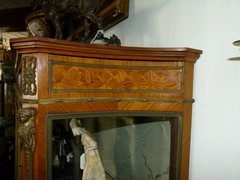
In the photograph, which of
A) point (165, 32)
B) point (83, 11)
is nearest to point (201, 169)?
point (165, 32)

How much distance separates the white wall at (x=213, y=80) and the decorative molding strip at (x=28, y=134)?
55cm

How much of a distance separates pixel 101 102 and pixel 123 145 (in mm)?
337

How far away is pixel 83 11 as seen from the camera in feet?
2.33

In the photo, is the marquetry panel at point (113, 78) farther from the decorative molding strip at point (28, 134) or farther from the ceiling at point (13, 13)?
the ceiling at point (13, 13)

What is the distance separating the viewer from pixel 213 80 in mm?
722

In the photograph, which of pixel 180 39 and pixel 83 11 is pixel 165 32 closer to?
pixel 180 39

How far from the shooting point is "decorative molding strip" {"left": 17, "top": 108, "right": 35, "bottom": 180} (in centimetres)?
54

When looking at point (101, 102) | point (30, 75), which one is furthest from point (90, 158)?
point (30, 75)

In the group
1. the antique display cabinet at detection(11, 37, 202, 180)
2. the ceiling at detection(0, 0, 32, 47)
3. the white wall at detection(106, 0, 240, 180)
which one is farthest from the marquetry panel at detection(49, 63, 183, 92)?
the ceiling at detection(0, 0, 32, 47)

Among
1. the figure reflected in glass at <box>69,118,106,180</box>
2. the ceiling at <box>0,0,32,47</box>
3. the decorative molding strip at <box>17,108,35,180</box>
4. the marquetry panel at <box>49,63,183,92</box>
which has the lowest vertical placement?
the figure reflected in glass at <box>69,118,106,180</box>

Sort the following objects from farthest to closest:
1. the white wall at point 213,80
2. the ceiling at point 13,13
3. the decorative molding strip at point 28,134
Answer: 1. the ceiling at point 13,13
2. the white wall at point 213,80
3. the decorative molding strip at point 28,134

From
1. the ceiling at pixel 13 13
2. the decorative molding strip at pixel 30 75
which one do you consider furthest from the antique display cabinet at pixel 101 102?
the ceiling at pixel 13 13

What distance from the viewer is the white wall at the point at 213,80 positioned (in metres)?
0.67

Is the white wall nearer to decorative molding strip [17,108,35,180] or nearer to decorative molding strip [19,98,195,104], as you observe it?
decorative molding strip [19,98,195,104]
